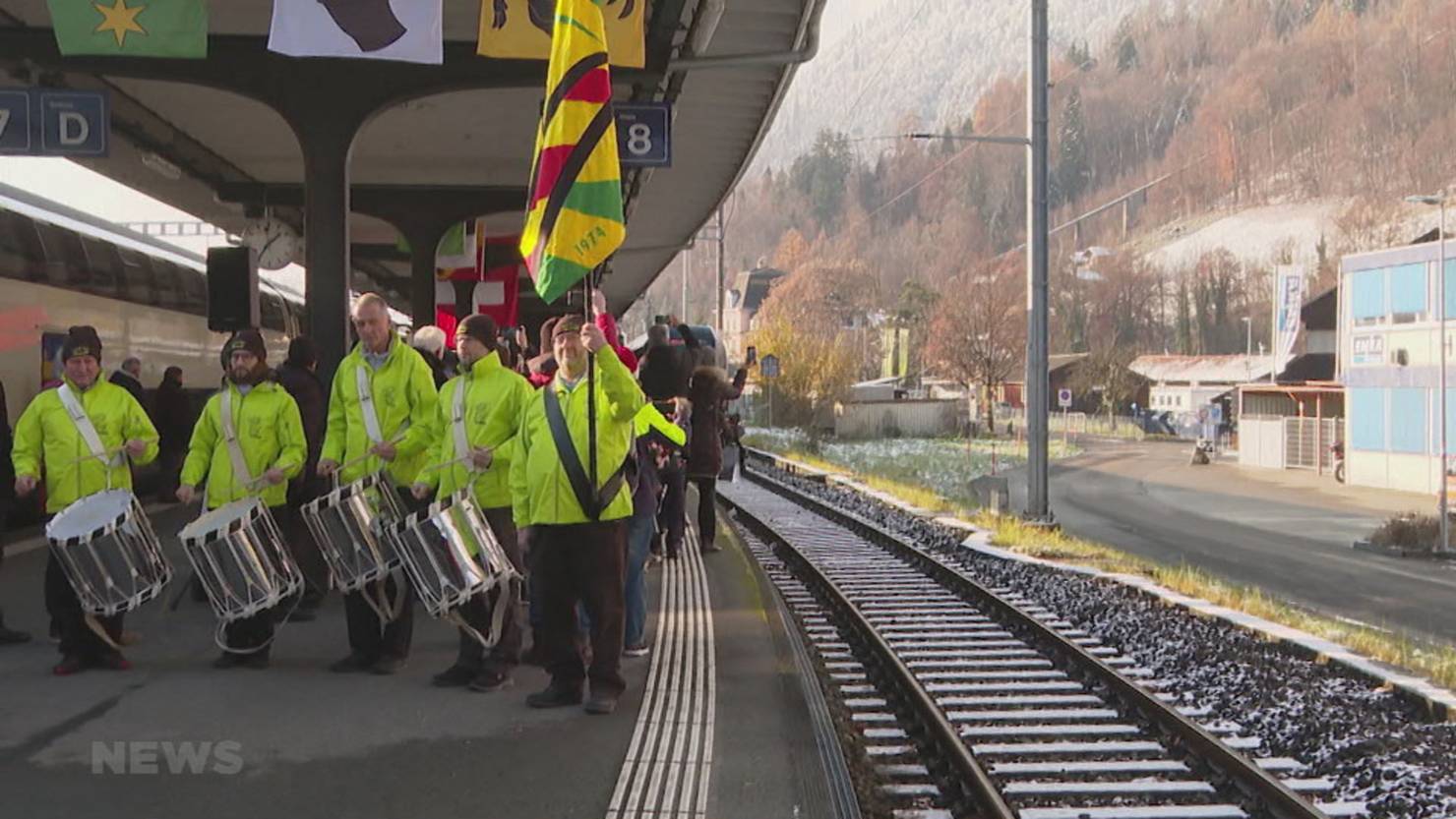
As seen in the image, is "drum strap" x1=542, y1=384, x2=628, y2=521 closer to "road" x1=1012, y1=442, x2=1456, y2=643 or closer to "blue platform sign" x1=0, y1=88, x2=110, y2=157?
"blue platform sign" x1=0, y1=88, x2=110, y2=157

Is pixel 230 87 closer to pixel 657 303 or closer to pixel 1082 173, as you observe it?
pixel 657 303

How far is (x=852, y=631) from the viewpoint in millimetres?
11703

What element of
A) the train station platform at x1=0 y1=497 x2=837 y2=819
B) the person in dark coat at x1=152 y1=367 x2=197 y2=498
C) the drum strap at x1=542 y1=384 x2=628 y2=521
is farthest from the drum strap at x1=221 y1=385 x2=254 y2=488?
the person in dark coat at x1=152 y1=367 x2=197 y2=498

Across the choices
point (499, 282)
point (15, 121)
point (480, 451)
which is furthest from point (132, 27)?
point (499, 282)

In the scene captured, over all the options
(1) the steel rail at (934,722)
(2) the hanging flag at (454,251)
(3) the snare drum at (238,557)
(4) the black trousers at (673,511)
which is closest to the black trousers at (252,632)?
(3) the snare drum at (238,557)

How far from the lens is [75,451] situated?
730 cm

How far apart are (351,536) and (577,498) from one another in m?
1.30

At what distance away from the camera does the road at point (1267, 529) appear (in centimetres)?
2275

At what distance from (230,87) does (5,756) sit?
24.0ft

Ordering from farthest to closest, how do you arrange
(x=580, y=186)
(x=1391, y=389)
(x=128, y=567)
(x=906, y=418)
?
(x=906, y=418) → (x=1391, y=389) → (x=128, y=567) → (x=580, y=186)

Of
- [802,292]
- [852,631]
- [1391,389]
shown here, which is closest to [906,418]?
[1391,389]

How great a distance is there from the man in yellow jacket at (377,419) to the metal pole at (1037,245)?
1461cm

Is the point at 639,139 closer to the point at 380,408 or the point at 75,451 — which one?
the point at 380,408

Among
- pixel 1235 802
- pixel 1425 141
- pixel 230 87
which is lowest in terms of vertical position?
pixel 1235 802
